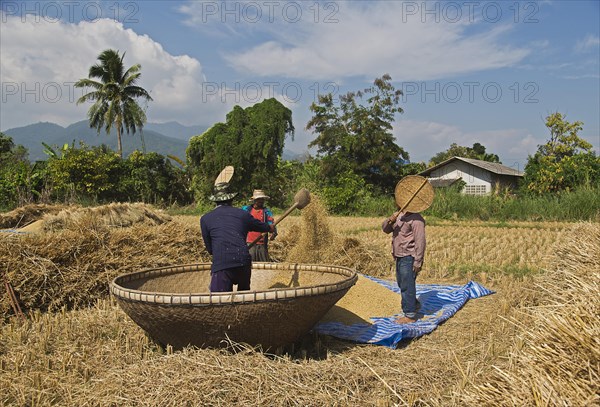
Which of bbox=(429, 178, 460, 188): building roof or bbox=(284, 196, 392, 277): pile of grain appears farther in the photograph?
bbox=(429, 178, 460, 188): building roof

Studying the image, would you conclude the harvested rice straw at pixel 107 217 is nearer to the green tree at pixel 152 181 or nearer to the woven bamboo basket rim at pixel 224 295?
the woven bamboo basket rim at pixel 224 295

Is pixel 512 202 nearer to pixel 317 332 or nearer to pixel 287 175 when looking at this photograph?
pixel 287 175

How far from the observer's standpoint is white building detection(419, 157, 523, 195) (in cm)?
3133

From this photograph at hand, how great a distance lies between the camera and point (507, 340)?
4.03 m

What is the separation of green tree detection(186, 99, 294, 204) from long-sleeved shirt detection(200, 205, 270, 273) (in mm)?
20398

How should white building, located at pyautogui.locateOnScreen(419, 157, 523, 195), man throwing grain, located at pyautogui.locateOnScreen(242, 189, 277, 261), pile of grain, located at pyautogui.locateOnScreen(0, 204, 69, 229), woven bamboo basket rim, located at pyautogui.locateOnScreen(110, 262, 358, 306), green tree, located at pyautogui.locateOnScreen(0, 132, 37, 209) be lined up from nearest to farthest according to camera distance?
woven bamboo basket rim, located at pyautogui.locateOnScreen(110, 262, 358, 306)
man throwing grain, located at pyautogui.locateOnScreen(242, 189, 277, 261)
pile of grain, located at pyautogui.locateOnScreen(0, 204, 69, 229)
green tree, located at pyautogui.locateOnScreen(0, 132, 37, 209)
white building, located at pyautogui.locateOnScreen(419, 157, 523, 195)

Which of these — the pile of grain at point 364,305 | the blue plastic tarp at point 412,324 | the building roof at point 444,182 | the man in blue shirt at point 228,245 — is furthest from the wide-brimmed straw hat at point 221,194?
the building roof at point 444,182

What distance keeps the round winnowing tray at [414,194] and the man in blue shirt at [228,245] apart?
5.80ft

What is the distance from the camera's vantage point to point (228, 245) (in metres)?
3.83

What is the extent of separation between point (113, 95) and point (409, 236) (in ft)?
92.6

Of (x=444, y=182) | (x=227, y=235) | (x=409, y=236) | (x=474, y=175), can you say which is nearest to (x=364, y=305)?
(x=409, y=236)

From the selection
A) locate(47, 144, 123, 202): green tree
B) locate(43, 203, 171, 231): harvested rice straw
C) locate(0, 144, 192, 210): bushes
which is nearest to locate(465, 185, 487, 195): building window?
locate(0, 144, 192, 210): bushes

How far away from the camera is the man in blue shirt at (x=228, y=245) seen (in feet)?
12.6

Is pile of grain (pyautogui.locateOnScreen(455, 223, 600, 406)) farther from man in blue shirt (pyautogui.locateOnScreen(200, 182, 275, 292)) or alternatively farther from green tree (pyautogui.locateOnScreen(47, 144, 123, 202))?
green tree (pyautogui.locateOnScreen(47, 144, 123, 202))
